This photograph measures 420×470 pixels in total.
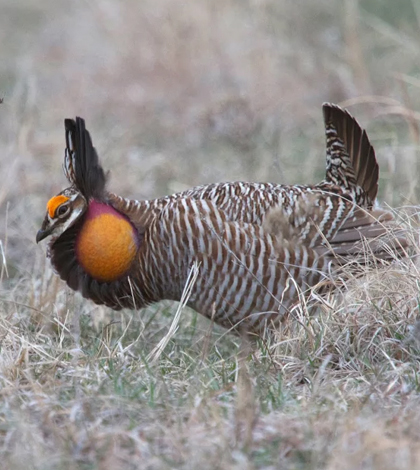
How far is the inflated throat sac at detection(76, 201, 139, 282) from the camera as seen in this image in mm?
4672

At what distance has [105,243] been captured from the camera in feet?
15.4

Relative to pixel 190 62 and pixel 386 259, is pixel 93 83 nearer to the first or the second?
pixel 190 62

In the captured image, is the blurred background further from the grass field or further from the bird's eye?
the bird's eye

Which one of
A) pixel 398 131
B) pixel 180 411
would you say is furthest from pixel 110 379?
pixel 398 131

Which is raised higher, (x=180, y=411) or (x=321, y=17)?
(x=321, y=17)

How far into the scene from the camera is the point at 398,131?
8156 millimetres

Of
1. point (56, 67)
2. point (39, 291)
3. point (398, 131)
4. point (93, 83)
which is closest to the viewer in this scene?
point (39, 291)

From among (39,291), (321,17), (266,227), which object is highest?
(321,17)

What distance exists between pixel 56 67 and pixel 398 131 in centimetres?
507

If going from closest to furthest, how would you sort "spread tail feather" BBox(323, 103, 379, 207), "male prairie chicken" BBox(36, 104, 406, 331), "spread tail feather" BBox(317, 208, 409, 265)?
"spread tail feather" BBox(317, 208, 409, 265), "male prairie chicken" BBox(36, 104, 406, 331), "spread tail feather" BBox(323, 103, 379, 207)

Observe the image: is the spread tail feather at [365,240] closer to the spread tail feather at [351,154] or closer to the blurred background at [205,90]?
the spread tail feather at [351,154]

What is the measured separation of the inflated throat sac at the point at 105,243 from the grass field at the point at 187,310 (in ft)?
0.95

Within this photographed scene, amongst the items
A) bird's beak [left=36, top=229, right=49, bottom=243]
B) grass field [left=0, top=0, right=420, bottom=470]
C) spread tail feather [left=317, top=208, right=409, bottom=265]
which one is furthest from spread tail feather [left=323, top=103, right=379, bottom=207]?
bird's beak [left=36, top=229, right=49, bottom=243]

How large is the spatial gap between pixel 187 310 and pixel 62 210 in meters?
1.25
